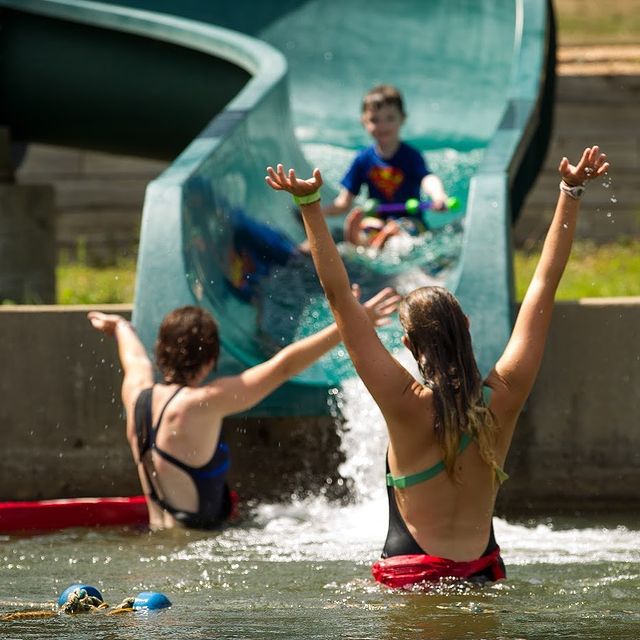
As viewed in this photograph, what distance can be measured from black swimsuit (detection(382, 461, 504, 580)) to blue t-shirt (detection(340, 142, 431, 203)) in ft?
15.5

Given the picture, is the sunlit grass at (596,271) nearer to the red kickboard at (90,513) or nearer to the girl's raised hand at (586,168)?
the red kickboard at (90,513)

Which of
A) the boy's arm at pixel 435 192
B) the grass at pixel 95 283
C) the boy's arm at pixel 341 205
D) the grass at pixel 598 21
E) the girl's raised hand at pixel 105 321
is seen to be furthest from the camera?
the grass at pixel 598 21

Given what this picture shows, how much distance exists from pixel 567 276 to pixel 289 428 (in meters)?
4.32

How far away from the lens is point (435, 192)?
27.2 feet

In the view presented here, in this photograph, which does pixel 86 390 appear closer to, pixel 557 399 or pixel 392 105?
pixel 557 399

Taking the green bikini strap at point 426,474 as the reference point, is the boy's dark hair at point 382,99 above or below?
above

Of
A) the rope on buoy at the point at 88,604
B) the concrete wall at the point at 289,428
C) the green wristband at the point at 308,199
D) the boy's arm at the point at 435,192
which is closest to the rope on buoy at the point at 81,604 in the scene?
the rope on buoy at the point at 88,604

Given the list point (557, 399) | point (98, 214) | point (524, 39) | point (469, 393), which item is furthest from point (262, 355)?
point (98, 214)

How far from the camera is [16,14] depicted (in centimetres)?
962

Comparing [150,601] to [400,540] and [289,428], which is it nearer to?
[400,540]

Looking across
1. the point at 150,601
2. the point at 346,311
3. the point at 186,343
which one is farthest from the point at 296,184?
the point at 186,343

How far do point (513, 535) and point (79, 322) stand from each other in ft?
7.00

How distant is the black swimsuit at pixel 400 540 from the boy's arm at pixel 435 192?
13.3 feet

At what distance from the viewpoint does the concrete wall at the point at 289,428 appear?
20.9ft
